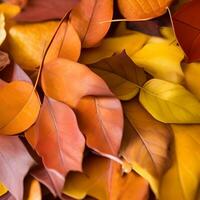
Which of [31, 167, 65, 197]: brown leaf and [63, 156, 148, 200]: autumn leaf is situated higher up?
[31, 167, 65, 197]: brown leaf

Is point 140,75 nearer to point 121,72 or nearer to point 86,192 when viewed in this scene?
point 121,72

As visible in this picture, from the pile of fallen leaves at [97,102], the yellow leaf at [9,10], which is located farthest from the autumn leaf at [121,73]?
the yellow leaf at [9,10]

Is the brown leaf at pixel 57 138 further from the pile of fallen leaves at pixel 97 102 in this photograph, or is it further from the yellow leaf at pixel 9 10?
the yellow leaf at pixel 9 10

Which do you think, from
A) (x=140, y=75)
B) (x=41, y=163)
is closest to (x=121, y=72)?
(x=140, y=75)

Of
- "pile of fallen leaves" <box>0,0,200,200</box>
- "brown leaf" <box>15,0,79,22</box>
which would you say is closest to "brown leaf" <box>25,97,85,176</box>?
"pile of fallen leaves" <box>0,0,200,200</box>

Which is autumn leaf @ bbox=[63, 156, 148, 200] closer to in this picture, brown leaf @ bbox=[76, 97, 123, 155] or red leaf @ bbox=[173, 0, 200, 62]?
brown leaf @ bbox=[76, 97, 123, 155]

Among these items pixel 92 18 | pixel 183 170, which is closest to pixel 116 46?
pixel 92 18
